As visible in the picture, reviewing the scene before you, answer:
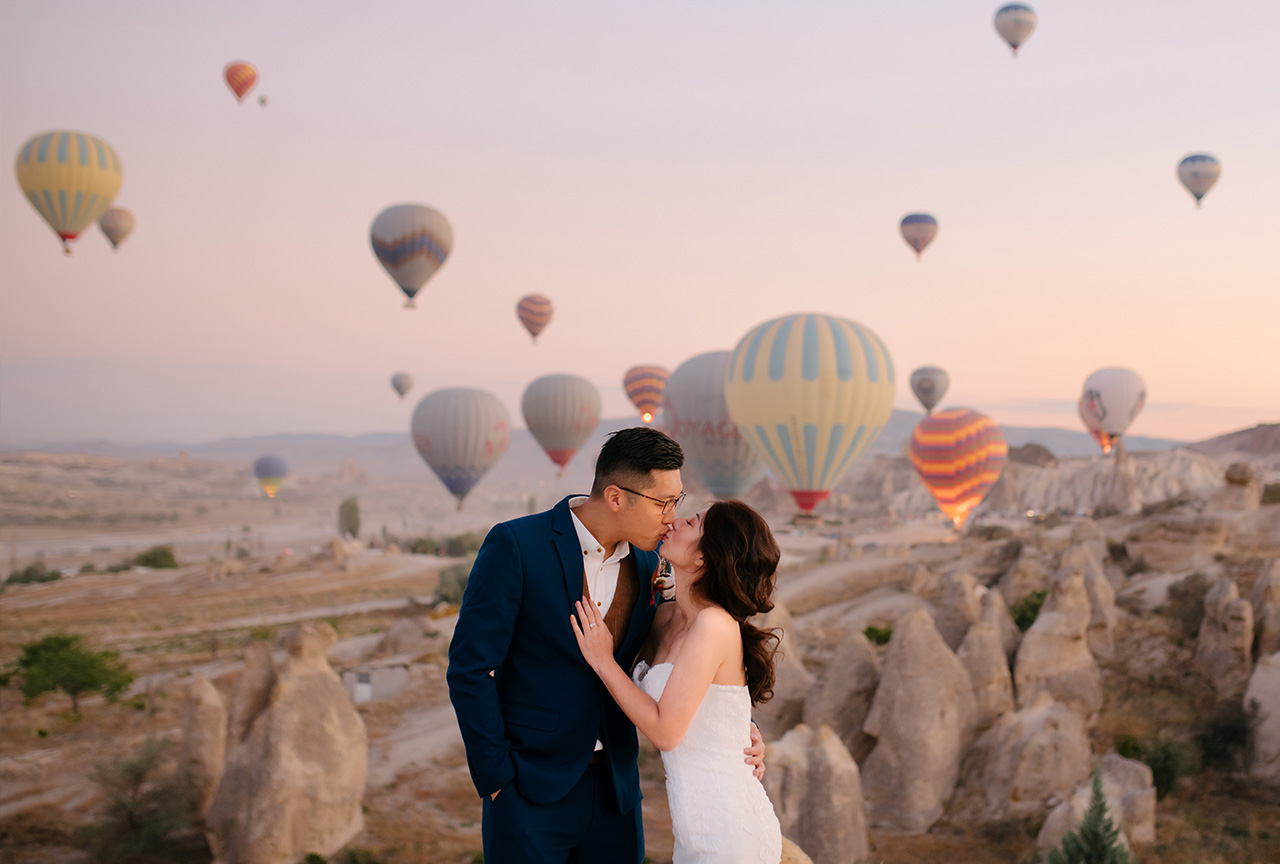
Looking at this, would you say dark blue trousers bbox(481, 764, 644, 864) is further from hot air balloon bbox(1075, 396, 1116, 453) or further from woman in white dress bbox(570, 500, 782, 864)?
hot air balloon bbox(1075, 396, 1116, 453)

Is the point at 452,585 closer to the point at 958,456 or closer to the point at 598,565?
the point at 958,456

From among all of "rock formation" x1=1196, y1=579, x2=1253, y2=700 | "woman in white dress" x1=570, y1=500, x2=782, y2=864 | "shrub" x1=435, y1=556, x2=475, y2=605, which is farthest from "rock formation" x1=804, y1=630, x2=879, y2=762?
"shrub" x1=435, y1=556, x2=475, y2=605

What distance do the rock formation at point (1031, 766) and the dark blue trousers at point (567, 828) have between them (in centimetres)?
1181

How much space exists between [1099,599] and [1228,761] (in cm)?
516

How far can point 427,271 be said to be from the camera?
132 feet

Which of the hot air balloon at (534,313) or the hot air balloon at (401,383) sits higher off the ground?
the hot air balloon at (534,313)

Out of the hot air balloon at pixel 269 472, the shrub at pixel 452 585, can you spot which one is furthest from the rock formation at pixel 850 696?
the hot air balloon at pixel 269 472

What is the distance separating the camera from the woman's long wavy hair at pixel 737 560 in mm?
3119

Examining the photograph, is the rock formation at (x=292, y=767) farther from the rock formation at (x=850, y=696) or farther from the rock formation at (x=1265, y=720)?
the rock formation at (x=1265, y=720)

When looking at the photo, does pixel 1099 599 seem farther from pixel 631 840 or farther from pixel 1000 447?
pixel 1000 447

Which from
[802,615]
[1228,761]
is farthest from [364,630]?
[1228,761]

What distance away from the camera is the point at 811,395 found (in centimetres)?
2552

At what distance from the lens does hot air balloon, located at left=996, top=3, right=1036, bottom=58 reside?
146ft

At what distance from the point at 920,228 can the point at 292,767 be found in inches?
1802
